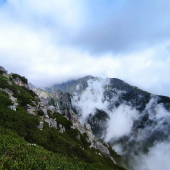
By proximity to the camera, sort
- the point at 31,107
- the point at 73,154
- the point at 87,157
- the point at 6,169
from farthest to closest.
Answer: the point at 31,107
the point at 87,157
the point at 73,154
the point at 6,169

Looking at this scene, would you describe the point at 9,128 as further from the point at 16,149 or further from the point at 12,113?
the point at 16,149

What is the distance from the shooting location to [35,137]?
5325 centimetres

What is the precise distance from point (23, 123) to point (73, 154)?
112ft

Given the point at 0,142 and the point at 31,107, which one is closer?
the point at 0,142

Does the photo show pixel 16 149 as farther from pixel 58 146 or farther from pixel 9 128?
pixel 58 146

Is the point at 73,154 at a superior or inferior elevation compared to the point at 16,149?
inferior

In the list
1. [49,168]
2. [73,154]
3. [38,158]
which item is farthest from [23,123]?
[73,154]

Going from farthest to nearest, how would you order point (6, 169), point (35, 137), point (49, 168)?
point (35, 137), point (49, 168), point (6, 169)

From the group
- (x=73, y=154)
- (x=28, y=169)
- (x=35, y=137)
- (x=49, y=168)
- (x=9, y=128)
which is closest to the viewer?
(x=28, y=169)

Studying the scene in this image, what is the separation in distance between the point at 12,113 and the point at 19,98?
25685 mm

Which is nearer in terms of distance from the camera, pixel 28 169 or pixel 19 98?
pixel 28 169

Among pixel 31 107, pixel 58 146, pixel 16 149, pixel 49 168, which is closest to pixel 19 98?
pixel 31 107

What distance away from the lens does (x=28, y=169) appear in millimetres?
30328

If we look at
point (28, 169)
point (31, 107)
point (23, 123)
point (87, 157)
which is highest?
point (31, 107)
